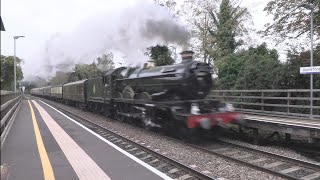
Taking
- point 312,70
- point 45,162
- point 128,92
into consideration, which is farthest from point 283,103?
point 45,162

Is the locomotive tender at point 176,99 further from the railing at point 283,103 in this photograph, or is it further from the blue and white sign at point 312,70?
the blue and white sign at point 312,70

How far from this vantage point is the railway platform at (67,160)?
26.6ft

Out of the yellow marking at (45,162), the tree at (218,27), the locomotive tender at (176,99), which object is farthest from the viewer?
the tree at (218,27)

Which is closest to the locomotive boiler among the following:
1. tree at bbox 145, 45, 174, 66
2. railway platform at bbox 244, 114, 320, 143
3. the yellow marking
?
railway platform at bbox 244, 114, 320, 143

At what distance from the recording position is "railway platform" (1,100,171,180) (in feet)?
26.6

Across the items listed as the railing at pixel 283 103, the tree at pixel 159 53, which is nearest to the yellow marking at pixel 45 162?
the railing at pixel 283 103

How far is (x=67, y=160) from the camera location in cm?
959

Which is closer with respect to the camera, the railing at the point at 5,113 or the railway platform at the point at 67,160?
the railway platform at the point at 67,160

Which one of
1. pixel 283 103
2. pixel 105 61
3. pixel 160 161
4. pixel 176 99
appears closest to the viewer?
pixel 160 161

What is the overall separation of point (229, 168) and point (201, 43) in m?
29.6

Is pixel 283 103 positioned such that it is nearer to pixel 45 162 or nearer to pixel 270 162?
pixel 270 162

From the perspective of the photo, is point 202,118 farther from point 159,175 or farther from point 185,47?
point 185,47

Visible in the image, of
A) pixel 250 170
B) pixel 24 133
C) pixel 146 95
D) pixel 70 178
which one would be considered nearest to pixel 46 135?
pixel 24 133

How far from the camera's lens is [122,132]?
618 inches
